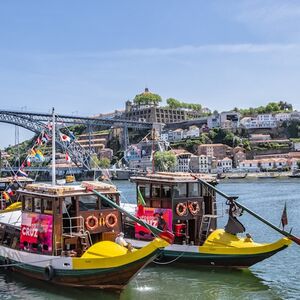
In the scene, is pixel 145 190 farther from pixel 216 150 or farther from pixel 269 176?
pixel 216 150

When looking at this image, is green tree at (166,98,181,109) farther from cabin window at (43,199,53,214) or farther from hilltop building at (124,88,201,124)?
cabin window at (43,199,53,214)

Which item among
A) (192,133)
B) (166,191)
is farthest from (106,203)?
(192,133)

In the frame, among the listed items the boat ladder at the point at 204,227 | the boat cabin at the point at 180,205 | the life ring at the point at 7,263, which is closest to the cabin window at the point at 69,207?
the life ring at the point at 7,263

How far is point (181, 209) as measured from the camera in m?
19.1

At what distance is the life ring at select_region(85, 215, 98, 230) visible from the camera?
643 inches

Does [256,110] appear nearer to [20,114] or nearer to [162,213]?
[20,114]

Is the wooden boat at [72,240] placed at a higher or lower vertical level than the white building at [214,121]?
lower

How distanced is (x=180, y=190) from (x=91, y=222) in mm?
4169

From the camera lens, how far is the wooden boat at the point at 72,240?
579 inches

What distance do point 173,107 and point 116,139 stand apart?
30.2m

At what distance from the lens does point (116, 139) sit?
168 meters

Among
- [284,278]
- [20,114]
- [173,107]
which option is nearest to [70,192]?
[284,278]

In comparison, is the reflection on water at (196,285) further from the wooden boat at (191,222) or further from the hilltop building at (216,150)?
the hilltop building at (216,150)

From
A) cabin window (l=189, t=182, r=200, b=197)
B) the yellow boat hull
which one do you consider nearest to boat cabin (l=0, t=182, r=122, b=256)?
the yellow boat hull
